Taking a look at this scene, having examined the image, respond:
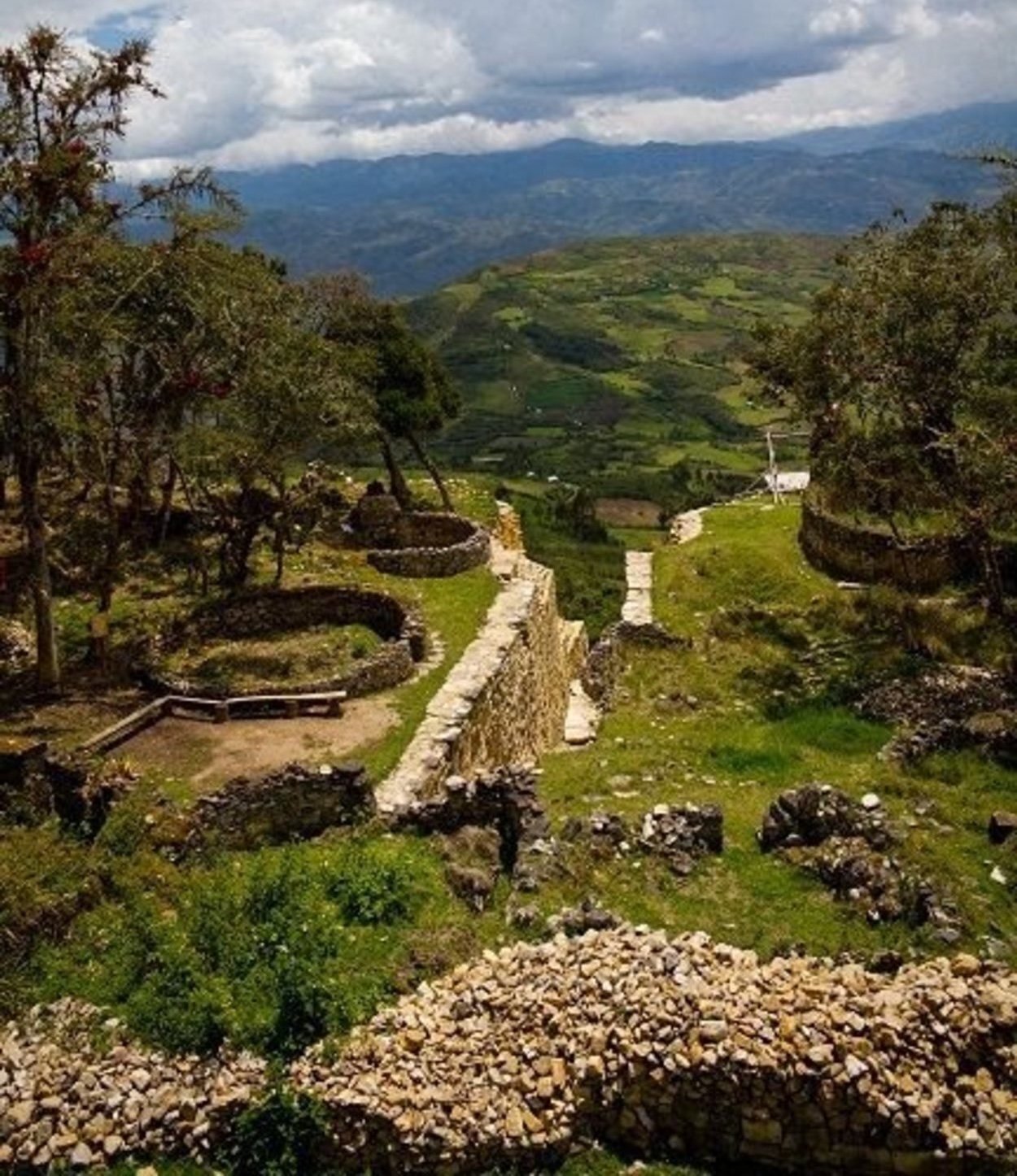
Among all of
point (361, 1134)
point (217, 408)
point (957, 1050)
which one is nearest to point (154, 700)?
point (217, 408)

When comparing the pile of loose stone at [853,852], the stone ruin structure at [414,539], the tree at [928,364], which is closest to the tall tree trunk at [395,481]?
the stone ruin structure at [414,539]

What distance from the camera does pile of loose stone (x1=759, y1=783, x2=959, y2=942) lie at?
14289 millimetres

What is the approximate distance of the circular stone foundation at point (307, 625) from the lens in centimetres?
2575

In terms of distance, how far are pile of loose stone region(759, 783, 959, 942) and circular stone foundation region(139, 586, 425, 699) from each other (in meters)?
11.5

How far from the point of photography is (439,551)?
115 ft

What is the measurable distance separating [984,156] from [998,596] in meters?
9.98

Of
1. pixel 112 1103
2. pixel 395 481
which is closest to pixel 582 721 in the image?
pixel 112 1103

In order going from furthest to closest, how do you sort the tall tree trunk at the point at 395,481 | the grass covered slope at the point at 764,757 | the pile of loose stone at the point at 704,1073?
the tall tree trunk at the point at 395,481
the grass covered slope at the point at 764,757
the pile of loose stone at the point at 704,1073

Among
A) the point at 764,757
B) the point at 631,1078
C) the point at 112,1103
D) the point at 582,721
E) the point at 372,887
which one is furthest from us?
the point at 582,721

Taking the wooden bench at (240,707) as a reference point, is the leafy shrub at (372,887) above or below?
above

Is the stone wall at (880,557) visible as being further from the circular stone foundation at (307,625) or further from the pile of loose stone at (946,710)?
the circular stone foundation at (307,625)

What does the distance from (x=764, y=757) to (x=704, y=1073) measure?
37.0 feet

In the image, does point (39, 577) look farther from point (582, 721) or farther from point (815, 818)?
point (815, 818)

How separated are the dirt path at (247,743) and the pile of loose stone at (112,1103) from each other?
347 inches
